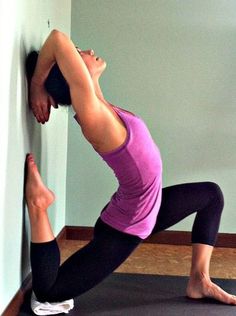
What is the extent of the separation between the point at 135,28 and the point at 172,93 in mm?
417

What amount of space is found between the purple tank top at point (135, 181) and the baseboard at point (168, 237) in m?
1.06

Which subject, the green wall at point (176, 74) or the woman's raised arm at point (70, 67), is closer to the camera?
the woman's raised arm at point (70, 67)

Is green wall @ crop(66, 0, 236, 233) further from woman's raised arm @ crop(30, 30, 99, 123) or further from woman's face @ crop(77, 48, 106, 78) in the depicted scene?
woman's raised arm @ crop(30, 30, 99, 123)

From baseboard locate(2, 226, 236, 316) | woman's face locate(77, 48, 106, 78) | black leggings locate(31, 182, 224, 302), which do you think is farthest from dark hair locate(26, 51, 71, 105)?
baseboard locate(2, 226, 236, 316)

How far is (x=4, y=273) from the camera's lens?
1938 millimetres

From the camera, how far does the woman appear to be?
1986 millimetres

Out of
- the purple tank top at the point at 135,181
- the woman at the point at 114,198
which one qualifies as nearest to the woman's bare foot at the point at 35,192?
the woman at the point at 114,198

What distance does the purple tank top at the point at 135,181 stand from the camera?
6.88 ft

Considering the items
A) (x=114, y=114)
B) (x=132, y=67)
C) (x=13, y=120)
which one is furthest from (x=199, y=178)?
(x=13, y=120)

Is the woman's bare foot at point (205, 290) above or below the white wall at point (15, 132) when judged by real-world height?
below

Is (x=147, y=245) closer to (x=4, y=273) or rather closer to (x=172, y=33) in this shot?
(x=172, y=33)

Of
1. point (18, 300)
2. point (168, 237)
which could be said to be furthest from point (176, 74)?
point (18, 300)

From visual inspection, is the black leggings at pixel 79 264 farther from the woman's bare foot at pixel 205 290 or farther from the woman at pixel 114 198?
the woman's bare foot at pixel 205 290

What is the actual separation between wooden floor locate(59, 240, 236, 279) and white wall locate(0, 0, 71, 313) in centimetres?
67
